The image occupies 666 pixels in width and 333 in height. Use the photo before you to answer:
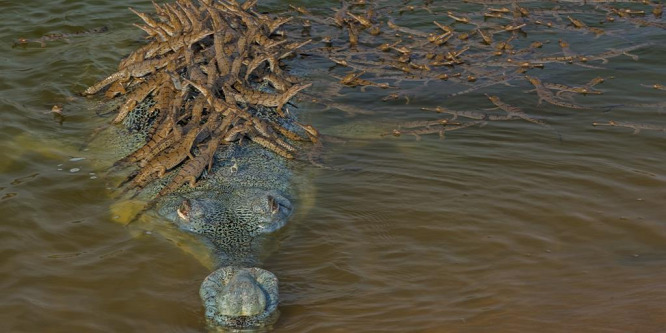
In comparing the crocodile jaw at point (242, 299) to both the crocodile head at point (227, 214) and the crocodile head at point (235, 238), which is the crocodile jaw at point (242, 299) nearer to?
the crocodile head at point (235, 238)

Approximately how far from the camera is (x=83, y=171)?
753cm

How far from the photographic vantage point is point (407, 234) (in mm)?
6406

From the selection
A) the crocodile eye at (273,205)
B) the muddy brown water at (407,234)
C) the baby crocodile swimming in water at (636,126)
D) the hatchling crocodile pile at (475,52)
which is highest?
the hatchling crocodile pile at (475,52)

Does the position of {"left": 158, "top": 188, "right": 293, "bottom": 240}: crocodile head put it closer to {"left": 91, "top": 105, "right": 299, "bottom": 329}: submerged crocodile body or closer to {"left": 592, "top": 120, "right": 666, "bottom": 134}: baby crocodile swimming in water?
{"left": 91, "top": 105, "right": 299, "bottom": 329}: submerged crocodile body

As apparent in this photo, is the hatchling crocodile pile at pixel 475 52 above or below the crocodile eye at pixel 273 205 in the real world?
above

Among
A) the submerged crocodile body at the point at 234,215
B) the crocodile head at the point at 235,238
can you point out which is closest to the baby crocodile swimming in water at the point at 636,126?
the submerged crocodile body at the point at 234,215

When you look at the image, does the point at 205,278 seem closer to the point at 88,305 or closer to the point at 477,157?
the point at 88,305

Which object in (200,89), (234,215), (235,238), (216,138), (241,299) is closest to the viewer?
(241,299)

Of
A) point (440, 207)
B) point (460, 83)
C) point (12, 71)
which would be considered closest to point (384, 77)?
point (460, 83)

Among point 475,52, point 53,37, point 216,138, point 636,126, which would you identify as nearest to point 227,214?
point 216,138

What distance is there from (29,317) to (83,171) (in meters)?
2.41

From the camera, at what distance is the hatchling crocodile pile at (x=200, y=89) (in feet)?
23.6

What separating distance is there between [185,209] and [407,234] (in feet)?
5.74

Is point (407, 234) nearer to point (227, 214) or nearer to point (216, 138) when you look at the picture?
point (227, 214)
